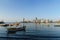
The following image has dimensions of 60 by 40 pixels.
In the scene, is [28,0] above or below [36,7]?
above

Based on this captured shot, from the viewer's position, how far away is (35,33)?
289 cm

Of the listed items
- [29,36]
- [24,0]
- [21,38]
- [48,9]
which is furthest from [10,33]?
[48,9]

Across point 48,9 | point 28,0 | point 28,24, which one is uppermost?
point 28,0

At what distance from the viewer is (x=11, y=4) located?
2.83 m

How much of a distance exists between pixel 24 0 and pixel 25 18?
45cm

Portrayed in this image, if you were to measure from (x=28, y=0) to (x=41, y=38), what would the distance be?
1.03 m

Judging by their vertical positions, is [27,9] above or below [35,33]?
above

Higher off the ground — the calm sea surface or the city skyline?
the city skyline

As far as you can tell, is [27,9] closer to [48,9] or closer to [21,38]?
[48,9]

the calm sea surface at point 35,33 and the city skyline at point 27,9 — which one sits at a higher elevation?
the city skyline at point 27,9

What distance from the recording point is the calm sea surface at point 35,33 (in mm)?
2832

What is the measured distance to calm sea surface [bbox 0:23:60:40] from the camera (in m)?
2.83

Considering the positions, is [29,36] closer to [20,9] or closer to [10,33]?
[10,33]

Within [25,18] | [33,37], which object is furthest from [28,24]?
[33,37]
